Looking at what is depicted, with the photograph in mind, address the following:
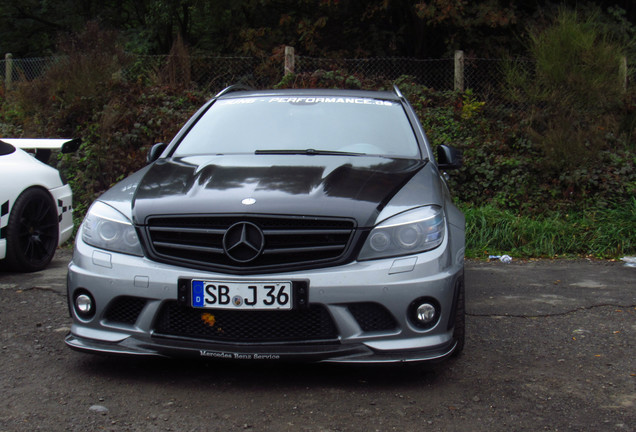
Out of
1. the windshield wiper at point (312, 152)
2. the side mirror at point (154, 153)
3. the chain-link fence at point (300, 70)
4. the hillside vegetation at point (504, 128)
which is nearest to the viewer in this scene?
the windshield wiper at point (312, 152)

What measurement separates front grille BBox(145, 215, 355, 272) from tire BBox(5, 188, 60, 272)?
2.92 metres

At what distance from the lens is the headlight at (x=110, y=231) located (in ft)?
11.7

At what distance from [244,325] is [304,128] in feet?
5.78

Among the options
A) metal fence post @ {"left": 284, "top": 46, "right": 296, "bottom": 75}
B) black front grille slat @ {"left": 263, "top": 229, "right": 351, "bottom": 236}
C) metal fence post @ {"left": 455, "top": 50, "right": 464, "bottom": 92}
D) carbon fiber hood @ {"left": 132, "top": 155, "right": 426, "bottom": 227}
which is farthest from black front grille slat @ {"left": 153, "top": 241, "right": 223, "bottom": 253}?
metal fence post @ {"left": 455, "top": 50, "right": 464, "bottom": 92}

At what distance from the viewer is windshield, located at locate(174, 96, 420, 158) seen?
15.4 feet

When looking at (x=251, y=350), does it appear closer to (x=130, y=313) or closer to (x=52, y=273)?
(x=130, y=313)

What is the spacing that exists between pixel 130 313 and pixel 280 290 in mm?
740

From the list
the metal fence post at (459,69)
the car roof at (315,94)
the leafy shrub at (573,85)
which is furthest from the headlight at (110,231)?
the metal fence post at (459,69)

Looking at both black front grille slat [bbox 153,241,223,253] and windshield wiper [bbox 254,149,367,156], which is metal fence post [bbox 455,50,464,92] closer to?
windshield wiper [bbox 254,149,367,156]

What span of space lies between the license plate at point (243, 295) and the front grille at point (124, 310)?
0.31 m

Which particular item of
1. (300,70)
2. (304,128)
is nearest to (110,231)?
(304,128)

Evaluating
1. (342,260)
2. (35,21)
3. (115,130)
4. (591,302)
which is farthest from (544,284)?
(35,21)

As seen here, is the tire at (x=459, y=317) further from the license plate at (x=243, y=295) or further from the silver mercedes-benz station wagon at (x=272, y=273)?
the license plate at (x=243, y=295)

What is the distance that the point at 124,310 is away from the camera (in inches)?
140
